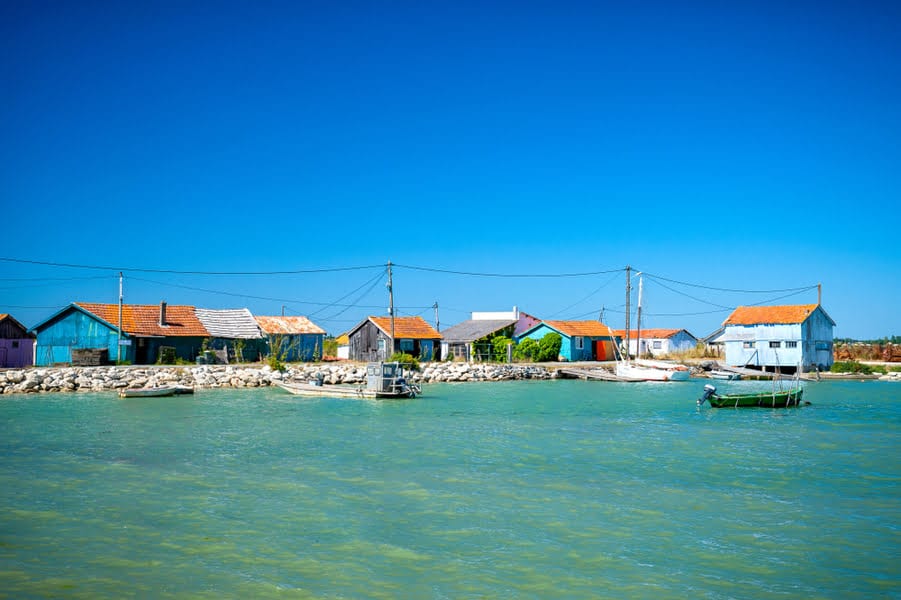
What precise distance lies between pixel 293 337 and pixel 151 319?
10710 millimetres

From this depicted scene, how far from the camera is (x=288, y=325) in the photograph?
58750mm

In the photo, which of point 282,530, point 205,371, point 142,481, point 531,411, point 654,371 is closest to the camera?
point 282,530

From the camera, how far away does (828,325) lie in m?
60.2

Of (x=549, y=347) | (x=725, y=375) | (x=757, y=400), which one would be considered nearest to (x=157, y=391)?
(x=757, y=400)

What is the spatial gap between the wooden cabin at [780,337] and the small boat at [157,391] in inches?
1669

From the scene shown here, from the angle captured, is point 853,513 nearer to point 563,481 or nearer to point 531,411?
point 563,481

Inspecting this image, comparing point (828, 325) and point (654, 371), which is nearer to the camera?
point (654, 371)

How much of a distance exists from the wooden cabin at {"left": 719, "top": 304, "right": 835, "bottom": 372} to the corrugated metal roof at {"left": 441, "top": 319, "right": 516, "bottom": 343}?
1861 cm

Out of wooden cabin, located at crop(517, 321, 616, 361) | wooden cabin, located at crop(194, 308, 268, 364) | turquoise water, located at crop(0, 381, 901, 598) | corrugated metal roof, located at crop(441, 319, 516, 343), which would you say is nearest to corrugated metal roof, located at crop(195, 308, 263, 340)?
wooden cabin, located at crop(194, 308, 268, 364)

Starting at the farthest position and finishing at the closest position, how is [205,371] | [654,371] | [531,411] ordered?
[654,371]
[205,371]
[531,411]

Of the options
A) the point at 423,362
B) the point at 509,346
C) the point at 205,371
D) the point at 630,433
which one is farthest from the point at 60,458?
the point at 509,346

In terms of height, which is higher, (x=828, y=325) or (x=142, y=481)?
(x=828, y=325)

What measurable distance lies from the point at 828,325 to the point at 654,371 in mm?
17203

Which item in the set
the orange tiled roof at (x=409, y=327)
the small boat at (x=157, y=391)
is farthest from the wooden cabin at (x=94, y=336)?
the orange tiled roof at (x=409, y=327)
